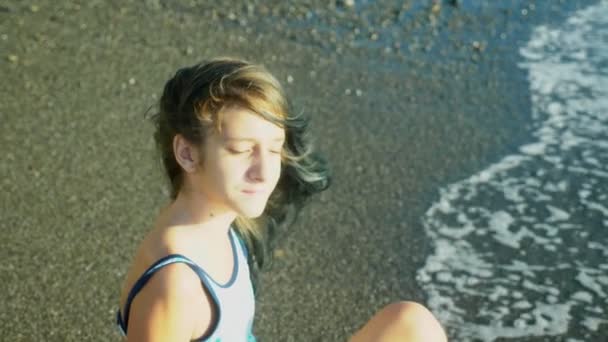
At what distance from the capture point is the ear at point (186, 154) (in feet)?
8.82

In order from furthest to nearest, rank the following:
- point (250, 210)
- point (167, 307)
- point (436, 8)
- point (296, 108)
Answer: point (436, 8) < point (296, 108) < point (250, 210) < point (167, 307)

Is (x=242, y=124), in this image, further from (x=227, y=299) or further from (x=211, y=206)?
(x=227, y=299)

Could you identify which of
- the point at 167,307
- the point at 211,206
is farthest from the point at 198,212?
the point at 167,307

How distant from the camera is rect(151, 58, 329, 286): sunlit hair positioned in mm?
2623

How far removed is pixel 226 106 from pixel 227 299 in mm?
524

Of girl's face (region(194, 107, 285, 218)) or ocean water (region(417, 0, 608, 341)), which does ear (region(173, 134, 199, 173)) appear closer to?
girl's face (region(194, 107, 285, 218))

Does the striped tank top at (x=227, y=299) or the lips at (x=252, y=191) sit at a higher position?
the lips at (x=252, y=191)

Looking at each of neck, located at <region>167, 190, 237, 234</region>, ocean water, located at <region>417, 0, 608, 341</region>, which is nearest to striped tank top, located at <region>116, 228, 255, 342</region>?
neck, located at <region>167, 190, 237, 234</region>

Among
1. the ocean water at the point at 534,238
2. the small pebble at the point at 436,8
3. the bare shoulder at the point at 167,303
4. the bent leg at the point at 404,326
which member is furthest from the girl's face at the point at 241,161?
the small pebble at the point at 436,8

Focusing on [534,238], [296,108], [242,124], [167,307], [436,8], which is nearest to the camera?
[167,307]

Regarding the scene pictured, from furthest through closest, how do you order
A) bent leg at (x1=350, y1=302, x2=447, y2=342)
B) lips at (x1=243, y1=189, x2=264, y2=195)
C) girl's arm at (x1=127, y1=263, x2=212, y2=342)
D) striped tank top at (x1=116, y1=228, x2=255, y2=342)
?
1. bent leg at (x1=350, y1=302, x2=447, y2=342)
2. lips at (x1=243, y1=189, x2=264, y2=195)
3. striped tank top at (x1=116, y1=228, x2=255, y2=342)
4. girl's arm at (x1=127, y1=263, x2=212, y2=342)

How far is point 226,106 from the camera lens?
8.57 ft

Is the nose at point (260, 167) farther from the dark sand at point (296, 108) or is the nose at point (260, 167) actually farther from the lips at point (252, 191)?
the dark sand at point (296, 108)

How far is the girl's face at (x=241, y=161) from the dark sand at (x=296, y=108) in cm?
135
